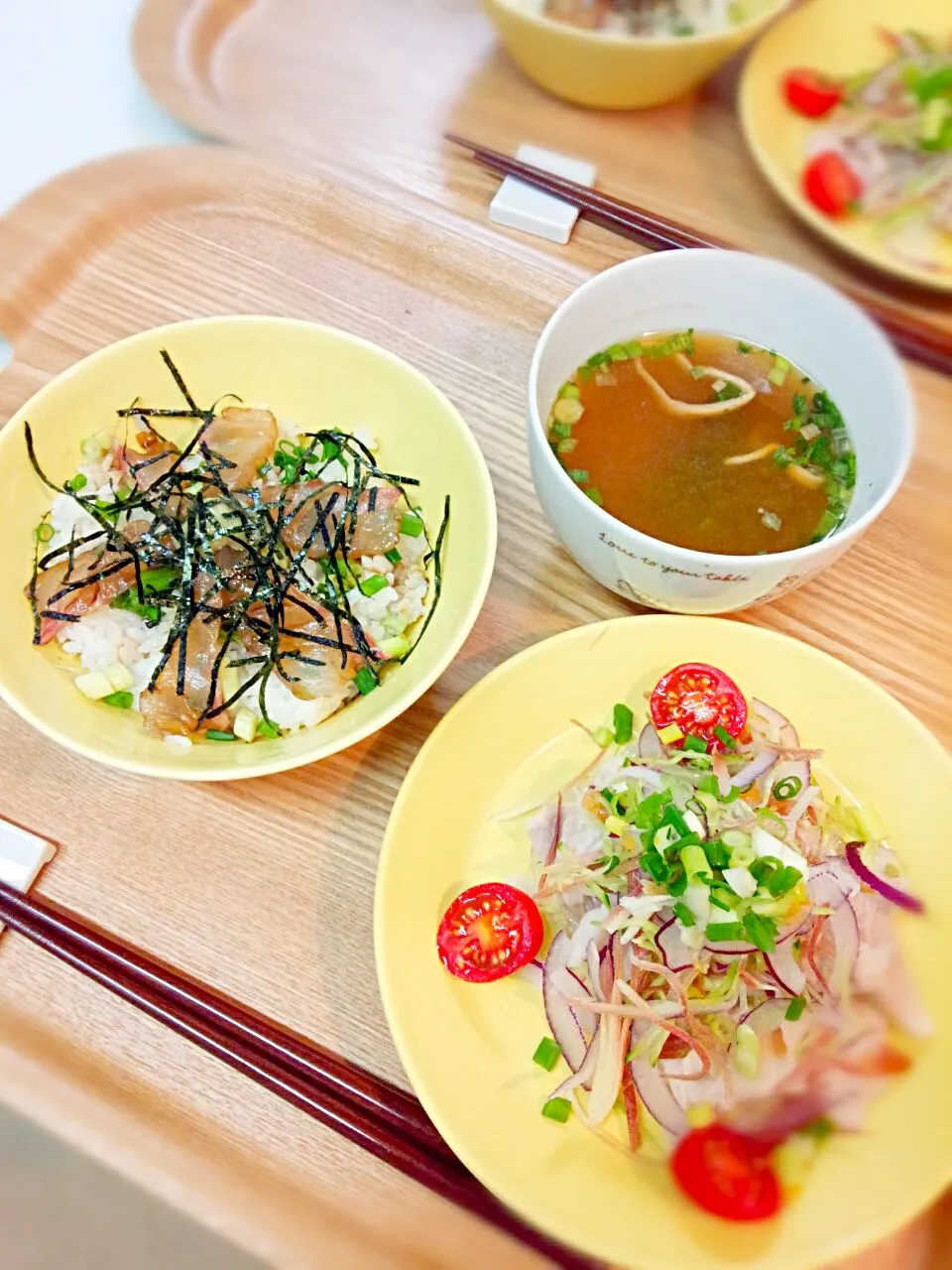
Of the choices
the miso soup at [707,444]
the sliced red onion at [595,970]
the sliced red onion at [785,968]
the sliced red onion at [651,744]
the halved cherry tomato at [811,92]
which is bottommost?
the sliced red onion at [595,970]

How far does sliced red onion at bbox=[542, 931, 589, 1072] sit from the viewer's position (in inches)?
33.7

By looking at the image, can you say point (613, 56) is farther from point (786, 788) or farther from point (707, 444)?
point (786, 788)

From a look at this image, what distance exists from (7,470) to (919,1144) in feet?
3.93

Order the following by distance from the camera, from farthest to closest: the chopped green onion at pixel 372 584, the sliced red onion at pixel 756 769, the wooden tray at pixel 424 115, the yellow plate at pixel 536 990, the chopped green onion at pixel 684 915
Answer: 1. the wooden tray at pixel 424 115
2. the chopped green onion at pixel 372 584
3. the sliced red onion at pixel 756 769
4. the chopped green onion at pixel 684 915
5. the yellow plate at pixel 536 990

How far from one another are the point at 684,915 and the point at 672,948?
5 cm

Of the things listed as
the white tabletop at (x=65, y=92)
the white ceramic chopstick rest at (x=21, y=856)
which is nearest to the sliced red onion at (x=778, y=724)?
the white ceramic chopstick rest at (x=21, y=856)

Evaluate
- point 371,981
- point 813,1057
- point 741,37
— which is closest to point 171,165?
point 741,37

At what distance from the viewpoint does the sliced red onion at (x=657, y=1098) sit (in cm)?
→ 82

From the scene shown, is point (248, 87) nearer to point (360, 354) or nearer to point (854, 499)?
point (360, 354)

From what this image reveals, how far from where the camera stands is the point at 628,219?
48.6 inches

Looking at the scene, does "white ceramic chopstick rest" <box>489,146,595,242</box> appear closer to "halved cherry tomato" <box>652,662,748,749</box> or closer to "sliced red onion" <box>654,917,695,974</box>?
"halved cherry tomato" <box>652,662,748,749</box>

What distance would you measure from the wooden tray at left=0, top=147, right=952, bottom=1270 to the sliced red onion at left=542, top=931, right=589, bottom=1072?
18 cm

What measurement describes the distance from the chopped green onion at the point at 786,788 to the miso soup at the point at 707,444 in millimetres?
263

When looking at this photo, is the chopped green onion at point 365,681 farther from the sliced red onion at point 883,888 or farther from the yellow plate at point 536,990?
the sliced red onion at point 883,888
